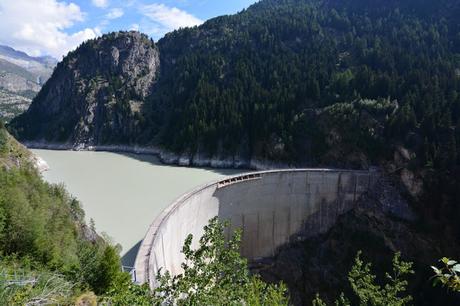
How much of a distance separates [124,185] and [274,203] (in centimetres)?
1752

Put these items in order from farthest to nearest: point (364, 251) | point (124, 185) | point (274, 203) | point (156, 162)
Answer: point (156, 162) → point (124, 185) → point (364, 251) → point (274, 203)

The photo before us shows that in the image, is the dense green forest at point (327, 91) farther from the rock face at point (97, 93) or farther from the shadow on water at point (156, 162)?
the rock face at point (97, 93)

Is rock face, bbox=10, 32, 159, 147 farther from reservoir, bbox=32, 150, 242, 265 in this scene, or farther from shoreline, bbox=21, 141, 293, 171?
reservoir, bbox=32, 150, 242, 265

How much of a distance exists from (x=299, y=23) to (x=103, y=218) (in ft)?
250

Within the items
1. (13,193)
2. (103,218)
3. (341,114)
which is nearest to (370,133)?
(341,114)

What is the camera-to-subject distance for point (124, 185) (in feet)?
140

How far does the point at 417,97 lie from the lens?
46.1 meters

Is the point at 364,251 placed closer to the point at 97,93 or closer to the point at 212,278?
the point at 212,278

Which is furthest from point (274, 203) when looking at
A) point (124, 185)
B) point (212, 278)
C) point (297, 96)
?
point (297, 96)

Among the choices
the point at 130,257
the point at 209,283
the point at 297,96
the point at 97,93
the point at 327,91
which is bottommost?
the point at 130,257

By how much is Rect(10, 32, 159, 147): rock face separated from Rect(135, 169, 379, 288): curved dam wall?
4995cm

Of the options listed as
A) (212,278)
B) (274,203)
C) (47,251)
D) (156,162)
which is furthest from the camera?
(156,162)

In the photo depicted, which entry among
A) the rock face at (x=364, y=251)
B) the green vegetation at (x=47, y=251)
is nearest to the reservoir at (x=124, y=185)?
the green vegetation at (x=47, y=251)

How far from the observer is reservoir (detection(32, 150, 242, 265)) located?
29344mm
